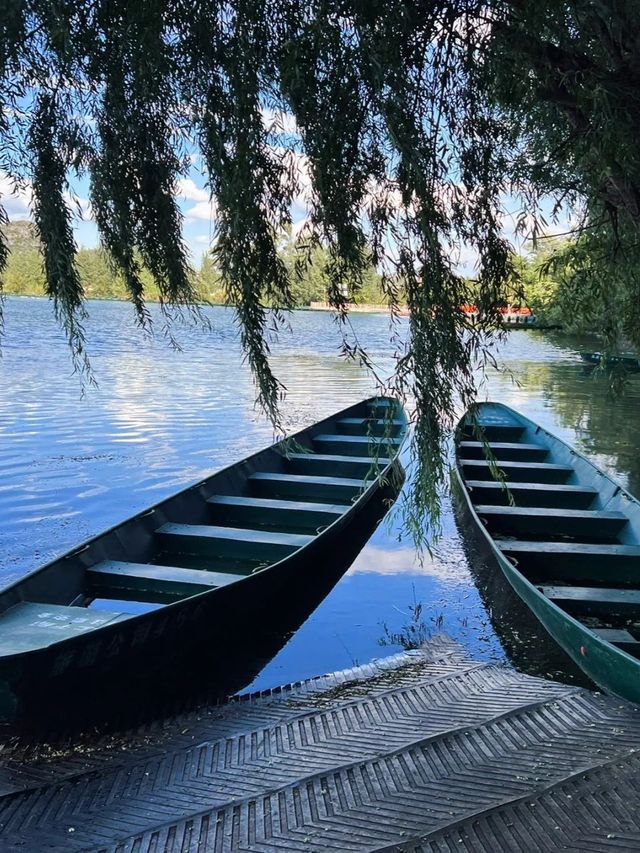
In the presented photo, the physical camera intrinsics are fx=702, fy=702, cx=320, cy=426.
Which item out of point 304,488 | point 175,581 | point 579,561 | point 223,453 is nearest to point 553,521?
point 579,561

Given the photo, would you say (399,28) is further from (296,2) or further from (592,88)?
(592,88)

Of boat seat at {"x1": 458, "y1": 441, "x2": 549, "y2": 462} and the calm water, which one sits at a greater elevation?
boat seat at {"x1": 458, "y1": 441, "x2": 549, "y2": 462}

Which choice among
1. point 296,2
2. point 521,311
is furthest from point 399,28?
point 521,311

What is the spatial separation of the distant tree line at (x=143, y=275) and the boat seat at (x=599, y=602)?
11.9 feet

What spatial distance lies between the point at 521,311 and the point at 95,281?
225 cm

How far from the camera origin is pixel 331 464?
978cm

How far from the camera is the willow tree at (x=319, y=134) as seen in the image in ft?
9.57

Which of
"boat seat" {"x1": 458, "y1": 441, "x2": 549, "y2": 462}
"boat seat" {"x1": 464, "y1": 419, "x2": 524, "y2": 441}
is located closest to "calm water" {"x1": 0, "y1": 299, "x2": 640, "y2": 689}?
"boat seat" {"x1": 458, "y1": 441, "x2": 549, "y2": 462}

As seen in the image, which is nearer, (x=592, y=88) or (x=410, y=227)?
(x=592, y=88)

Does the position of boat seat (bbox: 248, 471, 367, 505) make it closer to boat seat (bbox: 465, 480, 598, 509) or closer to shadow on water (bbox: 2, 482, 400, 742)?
shadow on water (bbox: 2, 482, 400, 742)

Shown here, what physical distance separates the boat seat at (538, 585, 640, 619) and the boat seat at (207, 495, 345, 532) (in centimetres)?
274

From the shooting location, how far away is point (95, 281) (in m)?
3.64

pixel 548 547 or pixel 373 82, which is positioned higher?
pixel 373 82

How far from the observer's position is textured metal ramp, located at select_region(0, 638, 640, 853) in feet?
11.7
